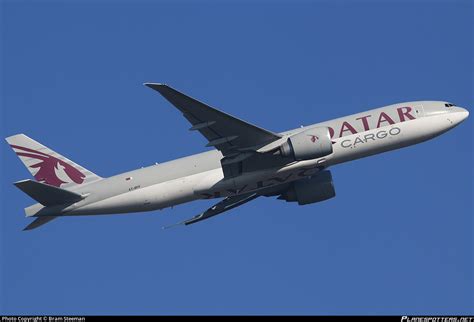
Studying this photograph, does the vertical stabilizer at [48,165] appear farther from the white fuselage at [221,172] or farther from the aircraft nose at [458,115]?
the aircraft nose at [458,115]

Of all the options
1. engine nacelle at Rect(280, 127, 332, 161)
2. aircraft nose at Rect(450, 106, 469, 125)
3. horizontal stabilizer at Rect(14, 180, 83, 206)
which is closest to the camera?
horizontal stabilizer at Rect(14, 180, 83, 206)

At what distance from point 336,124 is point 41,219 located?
18871 mm

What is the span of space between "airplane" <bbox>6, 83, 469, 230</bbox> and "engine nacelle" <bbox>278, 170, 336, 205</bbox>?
3.02 feet

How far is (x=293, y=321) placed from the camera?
121 ft

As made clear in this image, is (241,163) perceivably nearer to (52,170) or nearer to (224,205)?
(224,205)

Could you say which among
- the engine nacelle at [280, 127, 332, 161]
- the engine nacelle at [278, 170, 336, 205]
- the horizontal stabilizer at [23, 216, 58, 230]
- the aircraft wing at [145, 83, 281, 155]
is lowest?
the engine nacelle at [278, 170, 336, 205]

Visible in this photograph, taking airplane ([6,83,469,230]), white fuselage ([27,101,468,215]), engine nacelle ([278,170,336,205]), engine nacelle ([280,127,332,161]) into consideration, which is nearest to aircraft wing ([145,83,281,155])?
airplane ([6,83,469,230])

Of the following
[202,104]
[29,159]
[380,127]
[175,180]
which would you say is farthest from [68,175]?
[380,127]

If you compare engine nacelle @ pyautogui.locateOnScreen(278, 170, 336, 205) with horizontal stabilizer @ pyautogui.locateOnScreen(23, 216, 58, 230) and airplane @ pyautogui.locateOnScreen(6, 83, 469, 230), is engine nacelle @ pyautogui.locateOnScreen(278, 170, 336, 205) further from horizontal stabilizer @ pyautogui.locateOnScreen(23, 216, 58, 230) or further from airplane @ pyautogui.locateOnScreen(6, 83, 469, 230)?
horizontal stabilizer @ pyautogui.locateOnScreen(23, 216, 58, 230)

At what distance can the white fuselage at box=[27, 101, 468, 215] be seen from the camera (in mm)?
49938

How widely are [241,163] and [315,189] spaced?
6.29 metres

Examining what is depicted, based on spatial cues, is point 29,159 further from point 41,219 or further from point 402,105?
point 402,105

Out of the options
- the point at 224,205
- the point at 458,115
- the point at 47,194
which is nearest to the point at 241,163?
the point at 224,205

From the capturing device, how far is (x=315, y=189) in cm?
5331
